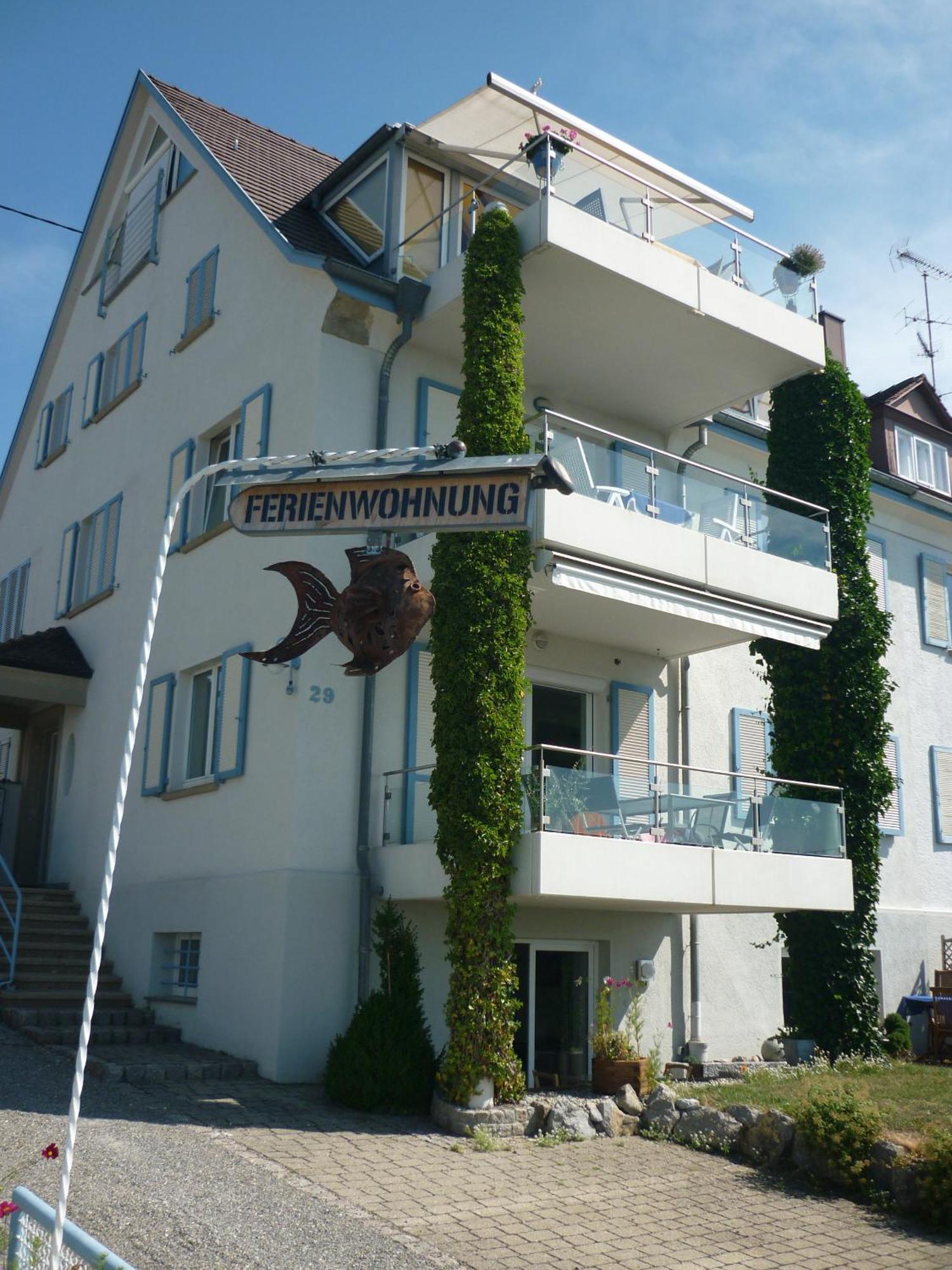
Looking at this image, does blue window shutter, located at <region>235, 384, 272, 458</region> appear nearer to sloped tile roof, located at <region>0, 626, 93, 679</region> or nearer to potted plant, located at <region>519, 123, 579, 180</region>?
potted plant, located at <region>519, 123, 579, 180</region>

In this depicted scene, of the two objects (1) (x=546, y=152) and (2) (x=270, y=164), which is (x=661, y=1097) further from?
(2) (x=270, y=164)

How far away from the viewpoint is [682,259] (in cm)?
1502

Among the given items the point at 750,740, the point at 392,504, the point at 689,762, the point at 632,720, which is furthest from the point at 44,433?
the point at 392,504

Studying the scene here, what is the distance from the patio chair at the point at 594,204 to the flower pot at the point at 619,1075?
30.5 feet

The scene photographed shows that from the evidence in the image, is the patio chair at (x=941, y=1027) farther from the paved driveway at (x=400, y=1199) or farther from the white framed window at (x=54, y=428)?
the white framed window at (x=54, y=428)

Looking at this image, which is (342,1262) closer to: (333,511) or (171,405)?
(333,511)

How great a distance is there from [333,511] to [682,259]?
34.5ft

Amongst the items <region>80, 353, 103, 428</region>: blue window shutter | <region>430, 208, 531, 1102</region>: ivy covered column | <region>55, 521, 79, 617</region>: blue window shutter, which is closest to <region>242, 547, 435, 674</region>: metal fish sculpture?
<region>430, 208, 531, 1102</region>: ivy covered column

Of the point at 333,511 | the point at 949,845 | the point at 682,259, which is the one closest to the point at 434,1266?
the point at 333,511

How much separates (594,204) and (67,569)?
427 inches

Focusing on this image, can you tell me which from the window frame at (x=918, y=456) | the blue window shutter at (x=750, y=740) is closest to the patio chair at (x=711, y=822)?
the blue window shutter at (x=750, y=740)

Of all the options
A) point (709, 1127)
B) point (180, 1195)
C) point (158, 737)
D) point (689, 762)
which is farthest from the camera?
point (689, 762)

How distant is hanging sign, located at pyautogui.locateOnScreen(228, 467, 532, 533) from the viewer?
5.32 meters

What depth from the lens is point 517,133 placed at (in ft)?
51.9
